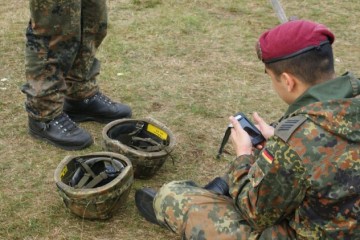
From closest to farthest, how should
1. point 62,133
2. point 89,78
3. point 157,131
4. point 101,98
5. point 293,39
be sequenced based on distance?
1. point 293,39
2. point 157,131
3. point 62,133
4. point 89,78
5. point 101,98

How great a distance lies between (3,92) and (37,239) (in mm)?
1888

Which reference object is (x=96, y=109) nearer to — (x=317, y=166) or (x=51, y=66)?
(x=51, y=66)

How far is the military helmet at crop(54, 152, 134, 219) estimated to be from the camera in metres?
2.82

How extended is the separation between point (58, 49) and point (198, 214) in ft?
5.15

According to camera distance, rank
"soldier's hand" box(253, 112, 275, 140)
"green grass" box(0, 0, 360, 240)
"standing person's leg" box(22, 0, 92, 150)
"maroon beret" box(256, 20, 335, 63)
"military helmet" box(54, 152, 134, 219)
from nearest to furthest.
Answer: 1. "maroon beret" box(256, 20, 335, 63)
2. "soldier's hand" box(253, 112, 275, 140)
3. "military helmet" box(54, 152, 134, 219)
4. "green grass" box(0, 0, 360, 240)
5. "standing person's leg" box(22, 0, 92, 150)

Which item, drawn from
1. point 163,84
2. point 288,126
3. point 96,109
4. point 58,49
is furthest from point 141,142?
point 288,126

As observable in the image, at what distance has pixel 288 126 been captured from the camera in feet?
6.59

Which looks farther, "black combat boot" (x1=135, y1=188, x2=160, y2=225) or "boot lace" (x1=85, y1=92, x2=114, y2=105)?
"boot lace" (x1=85, y1=92, x2=114, y2=105)

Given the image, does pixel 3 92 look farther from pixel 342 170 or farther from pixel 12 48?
pixel 342 170

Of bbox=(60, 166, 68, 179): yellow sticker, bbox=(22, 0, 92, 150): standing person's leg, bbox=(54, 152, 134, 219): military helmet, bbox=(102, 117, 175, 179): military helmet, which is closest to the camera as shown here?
bbox=(54, 152, 134, 219): military helmet

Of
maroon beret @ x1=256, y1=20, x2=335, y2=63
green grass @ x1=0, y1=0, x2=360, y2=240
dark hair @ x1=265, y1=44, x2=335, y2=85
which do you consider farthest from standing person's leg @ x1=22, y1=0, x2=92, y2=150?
dark hair @ x1=265, y1=44, x2=335, y2=85

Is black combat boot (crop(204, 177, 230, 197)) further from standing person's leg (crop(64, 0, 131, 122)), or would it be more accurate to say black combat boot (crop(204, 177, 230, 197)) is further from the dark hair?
standing person's leg (crop(64, 0, 131, 122))

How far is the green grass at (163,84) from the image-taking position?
307cm

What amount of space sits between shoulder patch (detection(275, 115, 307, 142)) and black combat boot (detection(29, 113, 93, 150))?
193 centimetres
